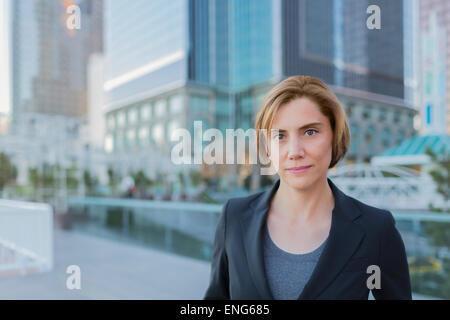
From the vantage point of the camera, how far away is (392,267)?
0.71 meters

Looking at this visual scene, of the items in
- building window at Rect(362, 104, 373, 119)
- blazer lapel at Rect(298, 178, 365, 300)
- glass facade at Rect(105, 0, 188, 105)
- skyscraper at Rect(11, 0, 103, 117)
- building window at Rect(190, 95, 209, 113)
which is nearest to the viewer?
blazer lapel at Rect(298, 178, 365, 300)

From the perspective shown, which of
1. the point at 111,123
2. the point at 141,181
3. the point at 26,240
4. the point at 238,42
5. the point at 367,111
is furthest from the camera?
the point at 141,181

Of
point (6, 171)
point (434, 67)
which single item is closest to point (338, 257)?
point (434, 67)

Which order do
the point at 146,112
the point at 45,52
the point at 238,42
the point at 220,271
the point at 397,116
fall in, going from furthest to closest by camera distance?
the point at 146,112 < the point at 238,42 < the point at 397,116 < the point at 45,52 < the point at 220,271

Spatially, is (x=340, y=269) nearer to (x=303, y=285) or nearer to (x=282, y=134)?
(x=303, y=285)

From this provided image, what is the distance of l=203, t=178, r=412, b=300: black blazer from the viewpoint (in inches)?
25.5

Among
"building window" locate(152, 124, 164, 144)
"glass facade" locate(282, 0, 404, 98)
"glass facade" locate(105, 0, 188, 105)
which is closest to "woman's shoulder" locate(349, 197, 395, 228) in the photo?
"glass facade" locate(282, 0, 404, 98)

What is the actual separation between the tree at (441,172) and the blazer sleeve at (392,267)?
349 cm

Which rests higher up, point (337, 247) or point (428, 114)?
point (428, 114)

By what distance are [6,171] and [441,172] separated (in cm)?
513

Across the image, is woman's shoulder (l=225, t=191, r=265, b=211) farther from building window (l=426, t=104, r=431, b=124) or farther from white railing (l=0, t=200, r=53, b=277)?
building window (l=426, t=104, r=431, b=124)

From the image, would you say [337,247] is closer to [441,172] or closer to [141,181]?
[441,172]

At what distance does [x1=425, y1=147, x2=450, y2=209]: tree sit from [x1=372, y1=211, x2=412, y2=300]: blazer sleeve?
11.4 ft
